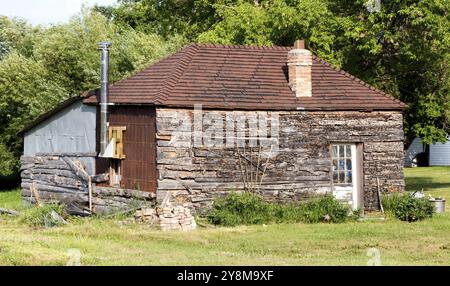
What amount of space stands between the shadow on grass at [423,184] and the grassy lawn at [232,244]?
14620 millimetres

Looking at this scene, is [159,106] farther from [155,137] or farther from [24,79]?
[24,79]

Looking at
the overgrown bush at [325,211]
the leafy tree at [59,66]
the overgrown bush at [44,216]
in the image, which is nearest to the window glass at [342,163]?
the overgrown bush at [325,211]

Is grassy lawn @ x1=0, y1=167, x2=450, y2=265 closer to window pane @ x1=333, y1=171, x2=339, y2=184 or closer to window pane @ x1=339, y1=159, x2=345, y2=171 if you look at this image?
window pane @ x1=333, y1=171, x2=339, y2=184

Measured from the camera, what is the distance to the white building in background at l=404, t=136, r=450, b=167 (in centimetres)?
5881

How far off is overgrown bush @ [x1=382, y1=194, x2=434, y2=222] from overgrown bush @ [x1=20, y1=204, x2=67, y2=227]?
31.0 feet

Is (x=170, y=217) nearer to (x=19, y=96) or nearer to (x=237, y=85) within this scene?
(x=237, y=85)

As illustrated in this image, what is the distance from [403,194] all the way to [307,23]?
10.0 meters

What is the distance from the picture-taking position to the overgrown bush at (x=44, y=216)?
82.0ft

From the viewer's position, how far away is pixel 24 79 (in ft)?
131

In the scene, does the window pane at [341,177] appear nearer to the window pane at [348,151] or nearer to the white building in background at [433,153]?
the window pane at [348,151]

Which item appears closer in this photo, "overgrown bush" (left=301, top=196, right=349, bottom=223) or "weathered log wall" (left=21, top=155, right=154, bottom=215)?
"overgrown bush" (left=301, top=196, right=349, bottom=223)

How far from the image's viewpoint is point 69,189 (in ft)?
92.4

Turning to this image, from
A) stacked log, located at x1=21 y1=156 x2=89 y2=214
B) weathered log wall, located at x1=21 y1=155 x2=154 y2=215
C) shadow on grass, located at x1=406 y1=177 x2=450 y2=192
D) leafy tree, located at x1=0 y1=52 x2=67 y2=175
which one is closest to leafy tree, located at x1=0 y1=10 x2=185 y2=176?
leafy tree, located at x1=0 y1=52 x2=67 y2=175
